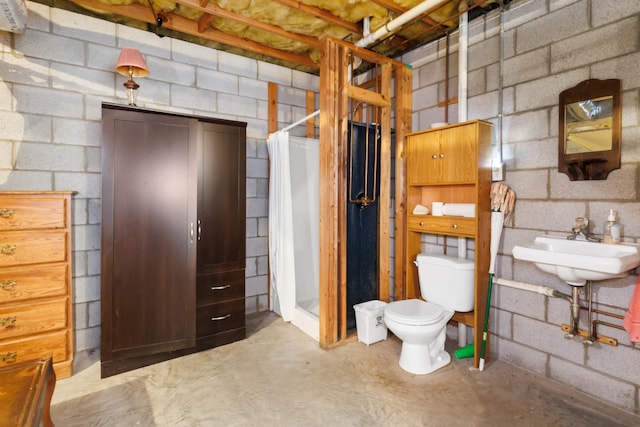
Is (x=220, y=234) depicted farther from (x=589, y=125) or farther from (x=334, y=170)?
(x=589, y=125)

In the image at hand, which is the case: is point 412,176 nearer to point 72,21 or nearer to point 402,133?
point 402,133

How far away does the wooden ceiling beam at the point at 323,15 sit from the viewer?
2506 mm

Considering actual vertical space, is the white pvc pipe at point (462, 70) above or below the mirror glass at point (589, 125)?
above

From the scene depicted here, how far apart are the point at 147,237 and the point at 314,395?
1.52 metres

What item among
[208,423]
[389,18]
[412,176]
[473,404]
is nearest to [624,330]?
[473,404]

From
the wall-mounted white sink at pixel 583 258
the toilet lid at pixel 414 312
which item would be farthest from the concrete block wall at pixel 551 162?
the toilet lid at pixel 414 312

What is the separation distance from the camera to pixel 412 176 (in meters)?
2.85

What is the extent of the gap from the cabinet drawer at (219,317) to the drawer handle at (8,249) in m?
1.18

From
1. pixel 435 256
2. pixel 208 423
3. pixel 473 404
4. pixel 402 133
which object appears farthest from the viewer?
pixel 402 133

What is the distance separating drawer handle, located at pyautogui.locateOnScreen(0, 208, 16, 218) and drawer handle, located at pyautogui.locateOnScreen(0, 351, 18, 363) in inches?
32.6

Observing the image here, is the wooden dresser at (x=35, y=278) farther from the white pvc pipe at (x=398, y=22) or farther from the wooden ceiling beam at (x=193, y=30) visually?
the white pvc pipe at (x=398, y=22)

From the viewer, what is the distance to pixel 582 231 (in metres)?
2.02

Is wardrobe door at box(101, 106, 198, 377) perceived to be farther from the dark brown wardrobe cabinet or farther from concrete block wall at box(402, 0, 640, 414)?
concrete block wall at box(402, 0, 640, 414)

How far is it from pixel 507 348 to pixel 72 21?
4.00 meters
